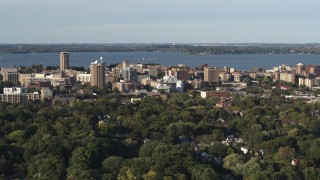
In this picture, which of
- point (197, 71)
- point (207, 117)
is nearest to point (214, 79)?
point (197, 71)

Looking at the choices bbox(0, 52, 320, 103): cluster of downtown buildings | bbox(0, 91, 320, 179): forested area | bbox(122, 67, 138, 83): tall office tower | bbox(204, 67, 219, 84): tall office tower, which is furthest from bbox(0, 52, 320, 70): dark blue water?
bbox(0, 91, 320, 179): forested area

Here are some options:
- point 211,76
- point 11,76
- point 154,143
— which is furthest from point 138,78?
point 154,143

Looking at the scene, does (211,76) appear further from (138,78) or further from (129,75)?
(129,75)

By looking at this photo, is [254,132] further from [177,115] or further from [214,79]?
[214,79]

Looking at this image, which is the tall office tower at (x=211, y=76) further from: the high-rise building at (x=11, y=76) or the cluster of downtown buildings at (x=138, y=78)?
the high-rise building at (x=11, y=76)

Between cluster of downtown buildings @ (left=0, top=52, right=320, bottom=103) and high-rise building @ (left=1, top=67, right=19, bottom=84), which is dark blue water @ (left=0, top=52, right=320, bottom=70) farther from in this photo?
high-rise building @ (left=1, top=67, right=19, bottom=84)
